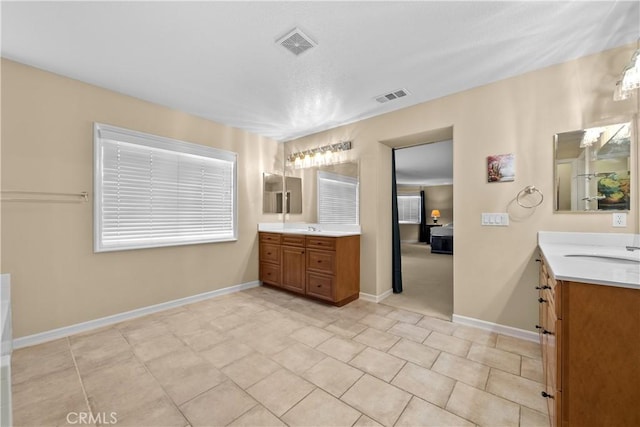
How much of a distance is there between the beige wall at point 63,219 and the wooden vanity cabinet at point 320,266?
1305 mm

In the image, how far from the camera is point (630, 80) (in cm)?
178

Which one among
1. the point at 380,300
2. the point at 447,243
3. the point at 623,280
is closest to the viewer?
the point at 623,280

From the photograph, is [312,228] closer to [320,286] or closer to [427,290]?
[320,286]

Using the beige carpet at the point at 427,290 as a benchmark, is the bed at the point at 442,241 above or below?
above

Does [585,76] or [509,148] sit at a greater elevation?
[585,76]

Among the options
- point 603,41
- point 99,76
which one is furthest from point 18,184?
point 603,41

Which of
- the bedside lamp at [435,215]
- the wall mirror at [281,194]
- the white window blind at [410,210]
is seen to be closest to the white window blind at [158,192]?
the wall mirror at [281,194]

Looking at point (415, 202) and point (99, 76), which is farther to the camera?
point (415, 202)

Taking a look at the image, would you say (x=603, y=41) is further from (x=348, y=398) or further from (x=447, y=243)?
(x=447, y=243)

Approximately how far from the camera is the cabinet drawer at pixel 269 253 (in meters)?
3.89

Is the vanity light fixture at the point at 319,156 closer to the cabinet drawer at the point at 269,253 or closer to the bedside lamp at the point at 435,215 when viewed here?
the cabinet drawer at the point at 269,253

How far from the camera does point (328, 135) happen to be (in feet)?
12.9

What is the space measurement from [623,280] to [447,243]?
712cm

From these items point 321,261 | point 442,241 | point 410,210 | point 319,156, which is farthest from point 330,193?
point 410,210
